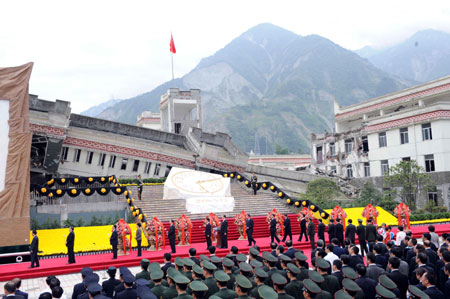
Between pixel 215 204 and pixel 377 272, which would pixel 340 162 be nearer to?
pixel 215 204

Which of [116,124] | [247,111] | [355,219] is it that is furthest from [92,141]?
[247,111]

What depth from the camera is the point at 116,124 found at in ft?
105

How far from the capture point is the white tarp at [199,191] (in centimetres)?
2361

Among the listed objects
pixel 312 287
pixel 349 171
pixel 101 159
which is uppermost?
pixel 101 159

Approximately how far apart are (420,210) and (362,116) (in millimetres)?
16544

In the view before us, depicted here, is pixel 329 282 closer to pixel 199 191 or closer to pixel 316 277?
pixel 316 277

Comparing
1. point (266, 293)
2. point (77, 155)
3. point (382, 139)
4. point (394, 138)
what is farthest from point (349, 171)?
point (266, 293)

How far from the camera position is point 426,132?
30625mm

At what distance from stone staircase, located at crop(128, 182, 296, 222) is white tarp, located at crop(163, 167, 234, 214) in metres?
0.47

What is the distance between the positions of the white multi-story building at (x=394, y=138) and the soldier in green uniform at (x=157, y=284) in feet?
89.0

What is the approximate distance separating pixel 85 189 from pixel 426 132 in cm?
2474

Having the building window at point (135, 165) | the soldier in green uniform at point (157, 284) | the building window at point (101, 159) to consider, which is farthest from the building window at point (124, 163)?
the soldier in green uniform at point (157, 284)

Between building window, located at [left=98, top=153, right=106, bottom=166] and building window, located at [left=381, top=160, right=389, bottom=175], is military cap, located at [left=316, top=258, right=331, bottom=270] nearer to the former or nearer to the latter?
building window, located at [left=98, top=153, right=106, bottom=166]

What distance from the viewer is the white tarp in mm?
23609
